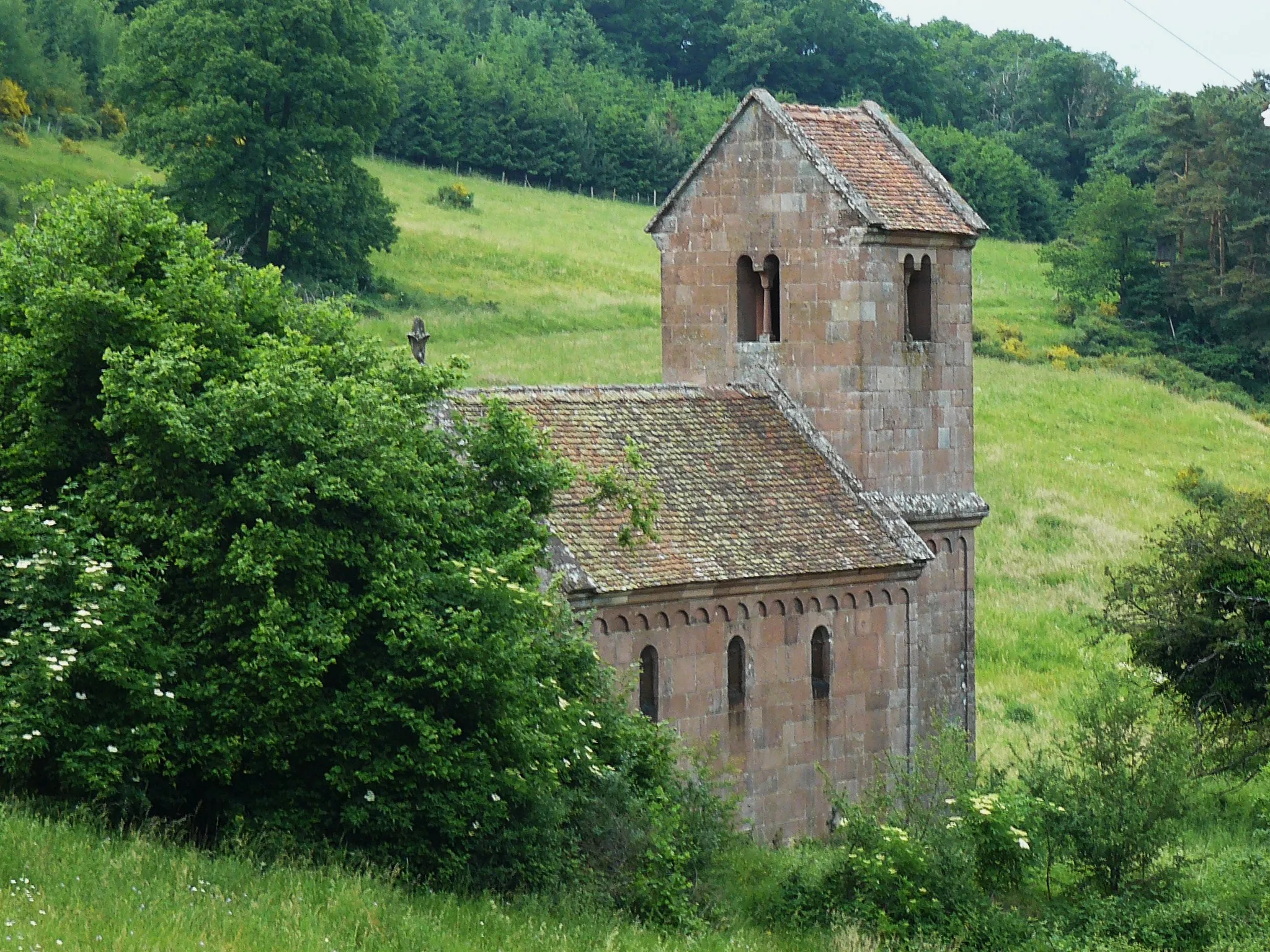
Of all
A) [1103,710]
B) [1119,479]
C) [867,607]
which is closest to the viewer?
[1103,710]

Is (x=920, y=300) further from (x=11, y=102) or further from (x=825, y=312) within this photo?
(x=11, y=102)

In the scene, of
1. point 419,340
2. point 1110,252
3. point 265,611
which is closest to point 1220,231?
point 1110,252

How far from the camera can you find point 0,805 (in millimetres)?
16094

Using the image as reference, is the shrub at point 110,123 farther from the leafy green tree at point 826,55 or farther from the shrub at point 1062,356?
the leafy green tree at point 826,55

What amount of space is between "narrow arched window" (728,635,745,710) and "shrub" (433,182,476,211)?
56185 mm

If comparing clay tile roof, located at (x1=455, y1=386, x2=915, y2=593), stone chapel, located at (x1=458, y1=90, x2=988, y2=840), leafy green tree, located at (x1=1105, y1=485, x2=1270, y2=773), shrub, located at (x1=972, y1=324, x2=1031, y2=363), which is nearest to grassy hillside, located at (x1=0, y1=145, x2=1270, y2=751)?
shrub, located at (x1=972, y1=324, x2=1031, y2=363)

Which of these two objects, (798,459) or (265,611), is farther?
(798,459)

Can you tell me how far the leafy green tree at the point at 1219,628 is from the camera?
94.8 ft

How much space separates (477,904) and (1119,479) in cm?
4177

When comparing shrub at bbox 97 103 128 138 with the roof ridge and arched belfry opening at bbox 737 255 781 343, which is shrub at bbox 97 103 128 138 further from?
the roof ridge

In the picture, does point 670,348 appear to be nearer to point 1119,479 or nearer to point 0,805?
point 0,805

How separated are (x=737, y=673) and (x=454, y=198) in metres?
57.0

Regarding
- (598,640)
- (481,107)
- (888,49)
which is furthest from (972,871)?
(888,49)

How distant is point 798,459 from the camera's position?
2847cm
